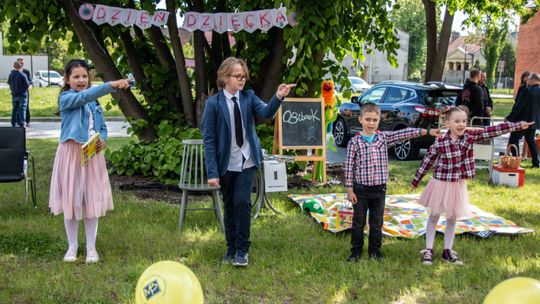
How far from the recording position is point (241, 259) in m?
4.85

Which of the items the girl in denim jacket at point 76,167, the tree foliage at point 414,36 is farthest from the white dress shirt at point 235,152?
the tree foliage at point 414,36

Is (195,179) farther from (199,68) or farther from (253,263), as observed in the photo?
(199,68)

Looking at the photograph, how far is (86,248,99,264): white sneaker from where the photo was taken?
16.2 ft

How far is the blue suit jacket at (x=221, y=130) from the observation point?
472 centimetres

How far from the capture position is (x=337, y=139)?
14023 millimetres

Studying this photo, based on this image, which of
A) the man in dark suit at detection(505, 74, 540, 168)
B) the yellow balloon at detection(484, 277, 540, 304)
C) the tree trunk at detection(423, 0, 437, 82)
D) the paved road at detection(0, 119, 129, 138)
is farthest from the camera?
the tree trunk at detection(423, 0, 437, 82)

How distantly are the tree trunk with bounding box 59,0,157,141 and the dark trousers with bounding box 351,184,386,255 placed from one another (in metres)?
5.06

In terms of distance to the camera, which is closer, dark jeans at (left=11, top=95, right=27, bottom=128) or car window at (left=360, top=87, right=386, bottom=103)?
car window at (left=360, top=87, right=386, bottom=103)

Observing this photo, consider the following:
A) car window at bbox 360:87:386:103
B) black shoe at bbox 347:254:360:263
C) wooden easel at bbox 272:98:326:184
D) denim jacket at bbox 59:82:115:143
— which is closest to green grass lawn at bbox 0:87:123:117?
car window at bbox 360:87:386:103

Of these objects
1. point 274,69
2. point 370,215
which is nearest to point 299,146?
point 274,69

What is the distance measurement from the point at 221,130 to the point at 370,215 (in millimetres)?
1541

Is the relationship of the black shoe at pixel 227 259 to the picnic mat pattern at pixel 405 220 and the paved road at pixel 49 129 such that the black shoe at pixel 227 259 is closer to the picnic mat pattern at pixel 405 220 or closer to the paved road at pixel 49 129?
the picnic mat pattern at pixel 405 220

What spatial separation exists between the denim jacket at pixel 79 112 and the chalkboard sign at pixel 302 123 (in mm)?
3731

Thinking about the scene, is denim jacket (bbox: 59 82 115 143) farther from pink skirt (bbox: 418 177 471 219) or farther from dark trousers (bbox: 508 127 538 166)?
dark trousers (bbox: 508 127 538 166)
